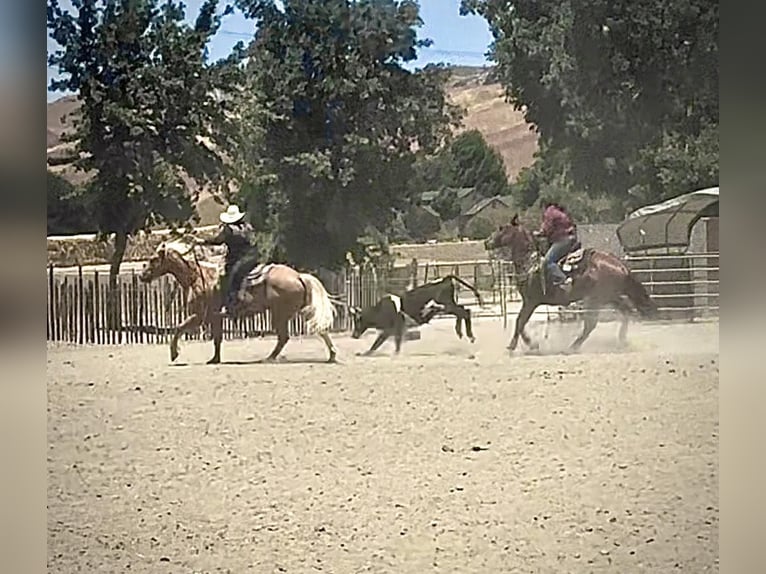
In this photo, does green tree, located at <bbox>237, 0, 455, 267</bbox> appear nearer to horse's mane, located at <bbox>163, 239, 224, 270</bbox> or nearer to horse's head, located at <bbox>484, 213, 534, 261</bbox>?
horse's mane, located at <bbox>163, 239, 224, 270</bbox>

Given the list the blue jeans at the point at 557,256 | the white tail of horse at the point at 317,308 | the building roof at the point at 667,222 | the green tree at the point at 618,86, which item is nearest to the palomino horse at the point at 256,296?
the white tail of horse at the point at 317,308

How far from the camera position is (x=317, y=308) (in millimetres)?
3092

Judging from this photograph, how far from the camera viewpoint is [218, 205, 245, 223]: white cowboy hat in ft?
10.2

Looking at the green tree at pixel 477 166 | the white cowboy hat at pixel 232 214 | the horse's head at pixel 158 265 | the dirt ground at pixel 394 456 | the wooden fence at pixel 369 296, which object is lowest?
the dirt ground at pixel 394 456

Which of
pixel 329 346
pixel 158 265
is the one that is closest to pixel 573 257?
pixel 329 346

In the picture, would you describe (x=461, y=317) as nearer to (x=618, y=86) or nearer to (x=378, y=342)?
(x=378, y=342)

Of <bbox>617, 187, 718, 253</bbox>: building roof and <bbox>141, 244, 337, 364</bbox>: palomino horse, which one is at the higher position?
<bbox>617, 187, 718, 253</bbox>: building roof

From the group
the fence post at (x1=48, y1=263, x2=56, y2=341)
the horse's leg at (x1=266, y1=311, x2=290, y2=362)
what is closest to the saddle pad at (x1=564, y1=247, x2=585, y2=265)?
the horse's leg at (x1=266, y1=311, x2=290, y2=362)

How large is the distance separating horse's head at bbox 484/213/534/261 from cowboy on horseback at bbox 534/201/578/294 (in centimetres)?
4

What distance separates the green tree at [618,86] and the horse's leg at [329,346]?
873 millimetres

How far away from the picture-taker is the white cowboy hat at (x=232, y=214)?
310cm

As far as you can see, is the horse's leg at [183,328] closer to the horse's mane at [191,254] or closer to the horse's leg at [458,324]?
the horse's mane at [191,254]
